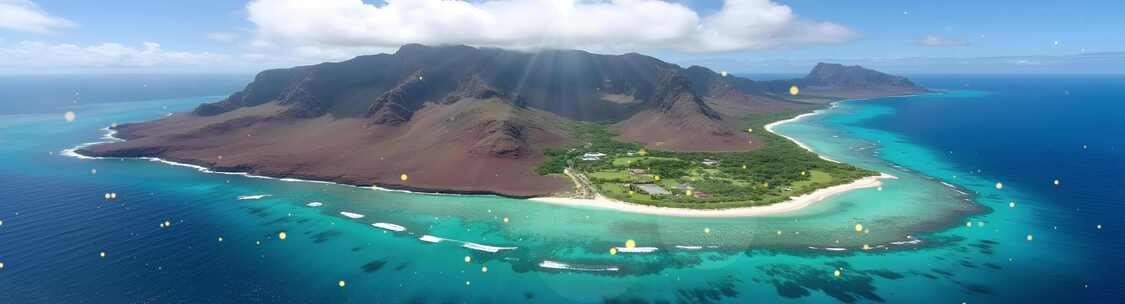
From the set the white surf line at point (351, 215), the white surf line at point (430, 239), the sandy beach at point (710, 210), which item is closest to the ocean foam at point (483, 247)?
the white surf line at point (430, 239)

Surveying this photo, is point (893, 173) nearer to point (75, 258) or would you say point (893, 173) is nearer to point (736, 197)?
point (736, 197)

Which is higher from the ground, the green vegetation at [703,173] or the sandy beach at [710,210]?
the green vegetation at [703,173]

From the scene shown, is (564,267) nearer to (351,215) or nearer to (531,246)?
(531,246)

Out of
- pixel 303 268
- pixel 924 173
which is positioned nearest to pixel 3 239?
pixel 303 268

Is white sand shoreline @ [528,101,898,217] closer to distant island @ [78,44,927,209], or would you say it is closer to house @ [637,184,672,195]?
distant island @ [78,44,927,209]

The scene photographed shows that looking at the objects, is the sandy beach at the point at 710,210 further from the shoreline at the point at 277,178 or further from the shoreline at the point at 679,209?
the shoreline at the point at 277,178

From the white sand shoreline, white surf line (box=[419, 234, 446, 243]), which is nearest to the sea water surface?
white surf line (box=[419, 234, 446, 243])
